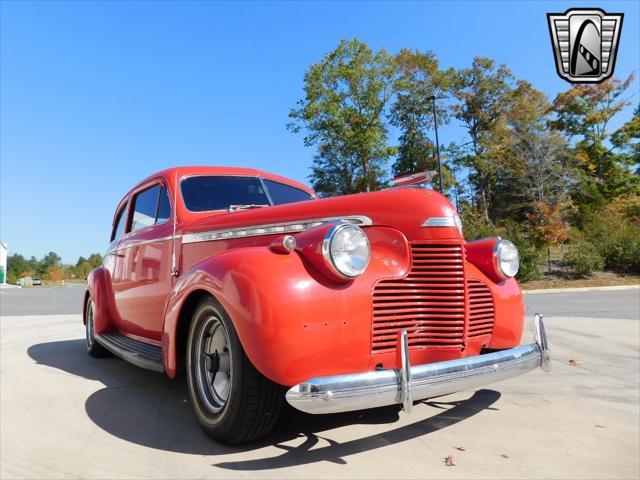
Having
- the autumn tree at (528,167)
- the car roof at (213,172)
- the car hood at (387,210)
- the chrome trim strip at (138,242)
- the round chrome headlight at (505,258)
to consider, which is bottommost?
the round chrome headlight at (505,258)

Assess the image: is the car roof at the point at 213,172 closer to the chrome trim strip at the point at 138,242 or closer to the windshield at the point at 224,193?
the windshield at the point at 224,193

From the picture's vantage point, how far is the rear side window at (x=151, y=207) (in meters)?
3.74

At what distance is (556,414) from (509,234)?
17.1m

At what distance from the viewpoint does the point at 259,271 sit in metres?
2.07

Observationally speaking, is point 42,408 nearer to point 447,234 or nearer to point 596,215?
point 447,234

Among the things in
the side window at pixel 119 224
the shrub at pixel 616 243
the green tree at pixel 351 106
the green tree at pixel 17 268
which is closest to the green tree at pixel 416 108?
the green tree at pixel 351 106

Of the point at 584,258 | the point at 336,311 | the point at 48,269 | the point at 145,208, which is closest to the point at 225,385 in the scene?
the point at 336,311

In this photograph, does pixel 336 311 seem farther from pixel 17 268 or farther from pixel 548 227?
pixel 17 268

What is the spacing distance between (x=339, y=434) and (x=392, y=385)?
0.74 metres

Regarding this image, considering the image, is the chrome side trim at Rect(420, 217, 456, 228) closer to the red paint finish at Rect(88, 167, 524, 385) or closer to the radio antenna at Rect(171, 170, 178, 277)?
the red paint finish at Rect(88, 167, 524, 385)

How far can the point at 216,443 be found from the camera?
230 cm

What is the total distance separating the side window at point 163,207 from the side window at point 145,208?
0.10 m

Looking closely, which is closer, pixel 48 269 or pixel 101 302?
pixel 101 302

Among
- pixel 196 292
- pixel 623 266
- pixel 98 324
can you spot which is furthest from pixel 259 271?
pixel 623 266
